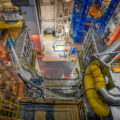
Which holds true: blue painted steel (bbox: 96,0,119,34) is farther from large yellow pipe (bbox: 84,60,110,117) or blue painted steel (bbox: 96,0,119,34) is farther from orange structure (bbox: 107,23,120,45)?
large yellow pipe (bbox: 84,60,110,117)

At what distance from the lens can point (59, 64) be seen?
19.1 metres

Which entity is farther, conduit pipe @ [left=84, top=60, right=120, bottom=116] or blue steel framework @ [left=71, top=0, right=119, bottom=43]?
blue steel framework @ [left=71, top=0, right=119, bottom=43]

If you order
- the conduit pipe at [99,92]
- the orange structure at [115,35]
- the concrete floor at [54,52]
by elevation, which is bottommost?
the conduit pipe at [99,92]

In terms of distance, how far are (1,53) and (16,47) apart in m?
1.98

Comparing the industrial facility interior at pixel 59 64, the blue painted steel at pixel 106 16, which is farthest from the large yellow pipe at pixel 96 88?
the blue painted steel at pixel 106 16

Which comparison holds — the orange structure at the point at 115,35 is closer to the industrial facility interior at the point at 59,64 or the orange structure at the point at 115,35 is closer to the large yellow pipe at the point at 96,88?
the industrial facility interior at the point at 59,64

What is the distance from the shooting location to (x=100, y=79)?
6.38 meters

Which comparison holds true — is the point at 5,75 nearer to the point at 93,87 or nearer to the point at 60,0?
the point at 93,87

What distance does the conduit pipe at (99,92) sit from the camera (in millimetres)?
5773

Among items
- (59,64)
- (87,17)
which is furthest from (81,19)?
(59,64)

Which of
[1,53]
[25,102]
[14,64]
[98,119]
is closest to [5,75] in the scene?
[14,64]

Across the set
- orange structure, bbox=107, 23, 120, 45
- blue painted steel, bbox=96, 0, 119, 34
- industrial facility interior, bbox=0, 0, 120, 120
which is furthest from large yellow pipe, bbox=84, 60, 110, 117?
A: blue painted steel, bbox=96, 0, 119, 34

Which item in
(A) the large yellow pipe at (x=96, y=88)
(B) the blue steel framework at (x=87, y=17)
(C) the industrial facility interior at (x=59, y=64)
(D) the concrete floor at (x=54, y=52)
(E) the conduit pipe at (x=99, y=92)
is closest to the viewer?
(E) the conduit pipe at (x=99, y=92)

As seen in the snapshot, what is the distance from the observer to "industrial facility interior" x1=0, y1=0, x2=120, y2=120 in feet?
22.0
